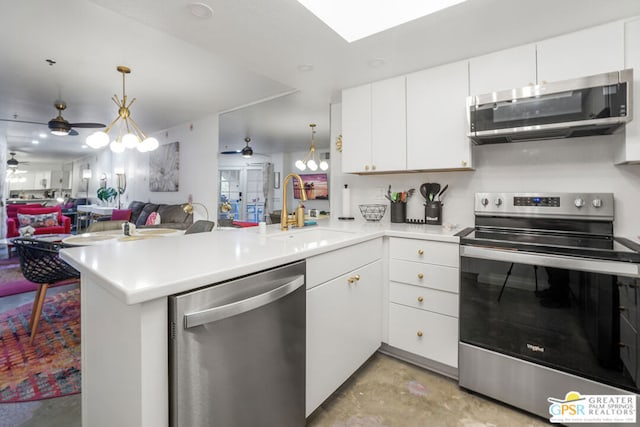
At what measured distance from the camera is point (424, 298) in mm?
1910

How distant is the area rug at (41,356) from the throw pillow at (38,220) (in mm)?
4103

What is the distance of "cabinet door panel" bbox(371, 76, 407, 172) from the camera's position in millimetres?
2340

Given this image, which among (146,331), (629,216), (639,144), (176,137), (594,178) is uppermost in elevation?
(176,137)

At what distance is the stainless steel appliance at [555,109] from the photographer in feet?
5.01

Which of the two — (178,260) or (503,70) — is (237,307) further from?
(503,70)

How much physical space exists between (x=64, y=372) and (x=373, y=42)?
2955mm

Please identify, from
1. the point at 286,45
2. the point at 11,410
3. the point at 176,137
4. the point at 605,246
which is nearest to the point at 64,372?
the point at 11,410

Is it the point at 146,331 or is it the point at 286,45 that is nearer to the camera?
the point at 146,331

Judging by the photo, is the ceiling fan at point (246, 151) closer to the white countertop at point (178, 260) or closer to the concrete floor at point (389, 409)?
the white countertop at point (178, 260)

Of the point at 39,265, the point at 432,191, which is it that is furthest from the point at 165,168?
the point at 432,191

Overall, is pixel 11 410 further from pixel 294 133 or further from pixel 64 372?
pixel 294 133

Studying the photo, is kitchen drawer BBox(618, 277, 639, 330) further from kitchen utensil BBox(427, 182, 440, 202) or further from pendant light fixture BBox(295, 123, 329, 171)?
pendant light fixture BBox(295, 123, 329, 171)

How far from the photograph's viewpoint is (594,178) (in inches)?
73.1

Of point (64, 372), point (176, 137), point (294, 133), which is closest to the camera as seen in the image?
point (64, 372)
